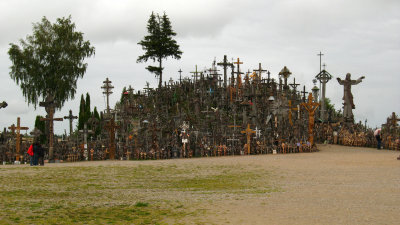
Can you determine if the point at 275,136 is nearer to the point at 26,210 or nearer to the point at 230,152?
the point at 230,152

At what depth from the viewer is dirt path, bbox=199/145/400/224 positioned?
10086mm

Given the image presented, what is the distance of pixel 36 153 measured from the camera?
27297mm

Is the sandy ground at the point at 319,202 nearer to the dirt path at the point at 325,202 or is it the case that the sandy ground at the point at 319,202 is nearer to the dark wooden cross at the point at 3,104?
the dirt path at the point at 325,202

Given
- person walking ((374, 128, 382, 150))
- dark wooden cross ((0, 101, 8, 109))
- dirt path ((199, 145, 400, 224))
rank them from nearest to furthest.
→ 1. dirt path ((199, 145, 400, 224))
2. dark wooden cross ((0, 101, 8, 109))
3. person walking ((374, 128, 382, 150))

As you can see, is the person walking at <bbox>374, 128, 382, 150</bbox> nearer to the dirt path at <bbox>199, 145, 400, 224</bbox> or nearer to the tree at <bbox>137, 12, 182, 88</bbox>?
the dirt path at <bbox>199, 145, 400, 224</bbox>

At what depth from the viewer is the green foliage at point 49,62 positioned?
47844 mm

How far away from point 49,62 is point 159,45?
1166 cm

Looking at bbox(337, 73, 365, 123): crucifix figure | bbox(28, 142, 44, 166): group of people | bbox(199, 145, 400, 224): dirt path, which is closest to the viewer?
Result: bbox(199, 145, 400, 224): dirt path

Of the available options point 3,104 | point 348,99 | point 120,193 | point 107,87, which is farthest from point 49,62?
point 120,193

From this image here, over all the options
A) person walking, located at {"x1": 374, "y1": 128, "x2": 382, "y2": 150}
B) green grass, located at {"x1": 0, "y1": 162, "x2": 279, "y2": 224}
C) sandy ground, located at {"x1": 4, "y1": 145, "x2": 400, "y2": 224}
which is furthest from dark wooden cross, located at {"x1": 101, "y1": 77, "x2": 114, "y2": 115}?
sandy ground, located at {"x1": 4, "y1": 145, "x2": 400, "y2": 224}

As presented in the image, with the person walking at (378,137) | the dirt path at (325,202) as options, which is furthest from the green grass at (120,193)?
the person walking at (378,137)

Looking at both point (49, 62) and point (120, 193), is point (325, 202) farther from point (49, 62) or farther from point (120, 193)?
point (49, 62)

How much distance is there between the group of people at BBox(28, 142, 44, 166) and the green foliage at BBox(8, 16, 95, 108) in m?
21.0

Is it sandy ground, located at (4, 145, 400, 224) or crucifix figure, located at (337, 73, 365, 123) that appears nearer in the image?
sandy ground, located at (4, 145, 400, 224)
